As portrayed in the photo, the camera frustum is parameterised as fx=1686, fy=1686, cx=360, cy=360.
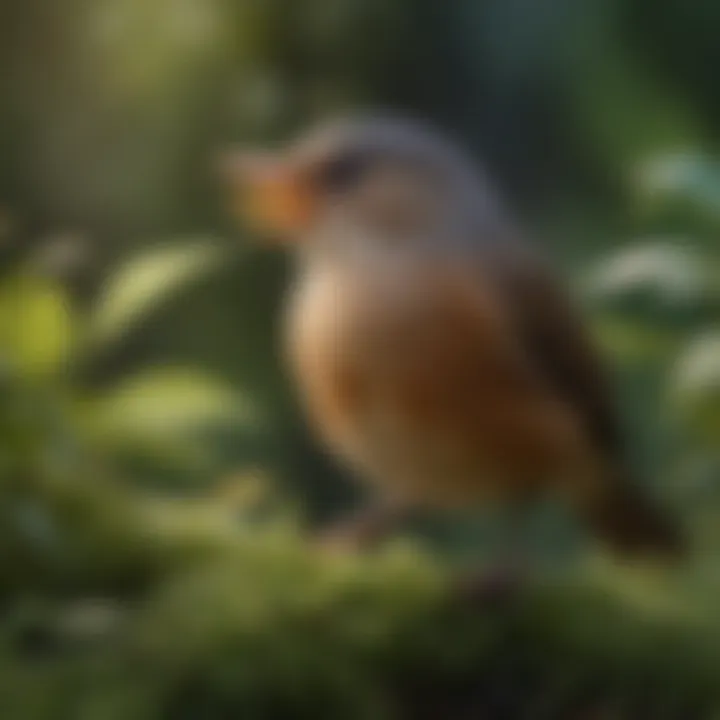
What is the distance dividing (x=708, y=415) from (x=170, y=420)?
0.99 ft

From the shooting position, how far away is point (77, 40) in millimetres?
973

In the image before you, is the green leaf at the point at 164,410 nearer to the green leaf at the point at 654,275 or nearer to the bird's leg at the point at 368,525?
the bird's leg at the point at 368,525

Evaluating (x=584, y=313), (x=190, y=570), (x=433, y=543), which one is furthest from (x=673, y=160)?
(x=190, y=570)

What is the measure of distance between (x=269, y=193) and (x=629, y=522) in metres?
0.27

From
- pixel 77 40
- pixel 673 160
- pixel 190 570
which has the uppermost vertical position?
pixel 77 40

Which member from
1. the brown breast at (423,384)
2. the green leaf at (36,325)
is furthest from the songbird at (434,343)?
the green leaf at (36,325)

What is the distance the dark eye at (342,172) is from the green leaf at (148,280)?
0.07 metres

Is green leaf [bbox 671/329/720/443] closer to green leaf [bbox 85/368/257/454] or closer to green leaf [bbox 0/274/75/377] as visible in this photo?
green leaf [bbox 85/368/257/454]

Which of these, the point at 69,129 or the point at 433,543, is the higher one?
the point at 69,129

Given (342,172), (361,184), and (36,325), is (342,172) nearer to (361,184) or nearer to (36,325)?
(361,184)

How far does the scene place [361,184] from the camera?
932 mm

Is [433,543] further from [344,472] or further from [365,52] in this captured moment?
[365,52]

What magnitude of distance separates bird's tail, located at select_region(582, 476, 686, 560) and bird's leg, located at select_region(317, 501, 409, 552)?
11cm

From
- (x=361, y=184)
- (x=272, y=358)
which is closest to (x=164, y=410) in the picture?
(x=272, y=358)
